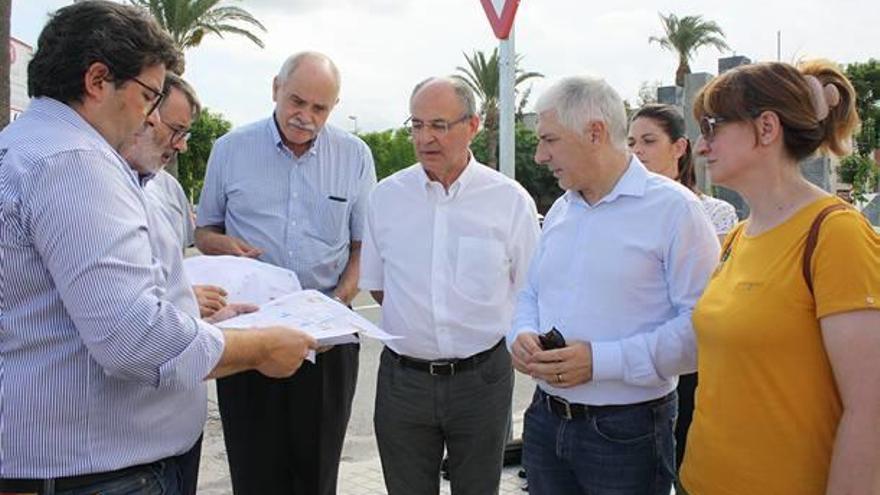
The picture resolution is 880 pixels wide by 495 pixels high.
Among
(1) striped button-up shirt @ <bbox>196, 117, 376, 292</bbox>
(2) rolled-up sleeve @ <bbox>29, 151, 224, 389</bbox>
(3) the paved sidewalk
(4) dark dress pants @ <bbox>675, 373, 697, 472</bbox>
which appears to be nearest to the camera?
(2) rolled-up sleeve @ <bbox>29, 151, 224, 389</bbox>

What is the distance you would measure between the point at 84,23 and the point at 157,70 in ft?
0.60

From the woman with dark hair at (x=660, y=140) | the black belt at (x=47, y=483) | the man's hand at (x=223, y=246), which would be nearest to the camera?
the black belt at (x=47, y=483)

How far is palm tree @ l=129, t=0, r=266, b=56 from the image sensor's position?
22984mm

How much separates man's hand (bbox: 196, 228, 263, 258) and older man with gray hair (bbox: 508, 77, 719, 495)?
136cm

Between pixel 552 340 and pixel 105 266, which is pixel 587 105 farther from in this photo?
pixel 105 266

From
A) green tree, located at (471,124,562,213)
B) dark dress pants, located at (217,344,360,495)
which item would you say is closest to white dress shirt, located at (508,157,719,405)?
dark dress pants, located at (217,344,360,495)

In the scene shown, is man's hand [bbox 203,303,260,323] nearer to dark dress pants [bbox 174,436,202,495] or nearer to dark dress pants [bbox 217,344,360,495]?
dark dress pants [bbox 174,436,202,495]

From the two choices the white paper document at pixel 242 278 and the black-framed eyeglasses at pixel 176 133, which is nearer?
the white paper document at pixel 242 278

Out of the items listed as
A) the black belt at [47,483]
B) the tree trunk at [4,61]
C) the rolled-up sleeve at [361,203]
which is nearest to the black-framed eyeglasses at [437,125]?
the rolled-up sleeve at [361,203]

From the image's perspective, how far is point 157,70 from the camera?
6.05 ft

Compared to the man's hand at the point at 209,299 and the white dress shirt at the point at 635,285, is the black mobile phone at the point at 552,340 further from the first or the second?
the man's hand at the point at 209,299

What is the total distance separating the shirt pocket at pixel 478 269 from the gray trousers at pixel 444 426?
268 millimetres

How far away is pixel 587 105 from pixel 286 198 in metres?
1.52

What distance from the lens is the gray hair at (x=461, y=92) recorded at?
3.35 metres
